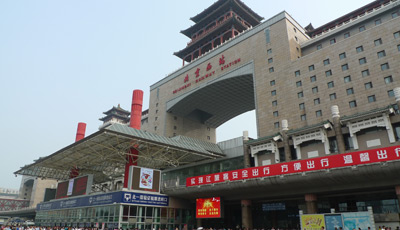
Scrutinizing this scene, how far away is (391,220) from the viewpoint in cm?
2977

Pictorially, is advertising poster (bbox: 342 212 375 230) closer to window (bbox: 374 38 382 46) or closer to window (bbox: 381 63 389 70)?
window (bbox: 381 63 389 70)

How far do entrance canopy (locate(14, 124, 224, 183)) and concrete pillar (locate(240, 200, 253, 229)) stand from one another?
1003cm

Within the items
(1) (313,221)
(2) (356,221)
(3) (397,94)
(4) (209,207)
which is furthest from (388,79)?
(4) (209,207)

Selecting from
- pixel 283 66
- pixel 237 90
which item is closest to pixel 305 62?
pixel 283 66

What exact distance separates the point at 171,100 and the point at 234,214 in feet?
101

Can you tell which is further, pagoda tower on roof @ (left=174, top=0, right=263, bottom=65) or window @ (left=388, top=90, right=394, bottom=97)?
pagoda tower on roof @ (left=174, top=0, right=263, bottom=65)

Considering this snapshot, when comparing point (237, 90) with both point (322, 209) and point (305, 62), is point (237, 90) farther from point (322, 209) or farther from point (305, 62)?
point (322, 209)

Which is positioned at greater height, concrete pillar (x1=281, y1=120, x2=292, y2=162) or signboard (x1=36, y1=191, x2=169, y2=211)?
concrete pillar (x1=281, y1=120, x2=292, y2=162)

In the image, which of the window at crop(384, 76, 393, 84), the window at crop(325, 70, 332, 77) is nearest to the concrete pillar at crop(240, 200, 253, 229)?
the window at crop(325, 70, 332, 77)

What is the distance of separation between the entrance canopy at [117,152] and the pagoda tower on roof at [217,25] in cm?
3541

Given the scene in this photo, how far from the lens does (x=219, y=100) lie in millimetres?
67000

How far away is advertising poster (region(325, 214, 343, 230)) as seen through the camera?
24.4 meters

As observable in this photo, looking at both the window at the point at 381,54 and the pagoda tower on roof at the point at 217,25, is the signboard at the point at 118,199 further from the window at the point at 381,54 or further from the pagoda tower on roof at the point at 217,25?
the pagoda tower on roof at the point at 217,25

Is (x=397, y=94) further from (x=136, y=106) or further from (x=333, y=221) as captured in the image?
(x=136, y=106)
